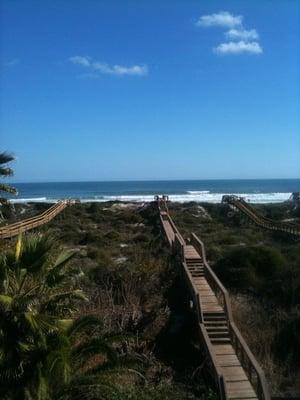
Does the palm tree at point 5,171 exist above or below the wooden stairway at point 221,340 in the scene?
above

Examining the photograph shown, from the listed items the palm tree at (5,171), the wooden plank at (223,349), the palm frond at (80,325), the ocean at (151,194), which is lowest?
the ocean at (151,194)

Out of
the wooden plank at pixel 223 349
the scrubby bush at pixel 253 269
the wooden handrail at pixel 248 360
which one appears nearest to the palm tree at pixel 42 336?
the wooden handrail at pixel 248 360

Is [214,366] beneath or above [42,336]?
beneath

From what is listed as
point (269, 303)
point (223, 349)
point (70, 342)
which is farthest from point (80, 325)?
point (269, 303)

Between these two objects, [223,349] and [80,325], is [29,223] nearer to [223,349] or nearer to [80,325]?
[223,349]

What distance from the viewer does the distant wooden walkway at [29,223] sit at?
33094 millimetres

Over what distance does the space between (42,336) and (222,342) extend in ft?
23.9

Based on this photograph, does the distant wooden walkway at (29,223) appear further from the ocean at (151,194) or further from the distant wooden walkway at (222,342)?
the ocean at (151,194)

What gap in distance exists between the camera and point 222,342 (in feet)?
48.4

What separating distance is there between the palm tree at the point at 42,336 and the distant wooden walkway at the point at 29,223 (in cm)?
1130

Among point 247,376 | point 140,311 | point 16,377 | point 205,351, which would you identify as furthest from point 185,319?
point 16,377

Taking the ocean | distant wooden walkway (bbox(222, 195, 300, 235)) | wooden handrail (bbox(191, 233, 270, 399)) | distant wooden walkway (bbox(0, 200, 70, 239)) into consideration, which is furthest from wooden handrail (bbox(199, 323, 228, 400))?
the ocean

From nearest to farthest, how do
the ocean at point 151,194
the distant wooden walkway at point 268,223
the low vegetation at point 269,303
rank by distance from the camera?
the low vegetation at point 269,303 → the distant wooden walkway at point 268,223 → the ocean at point 151,194

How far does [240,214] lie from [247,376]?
46948 millimetres
